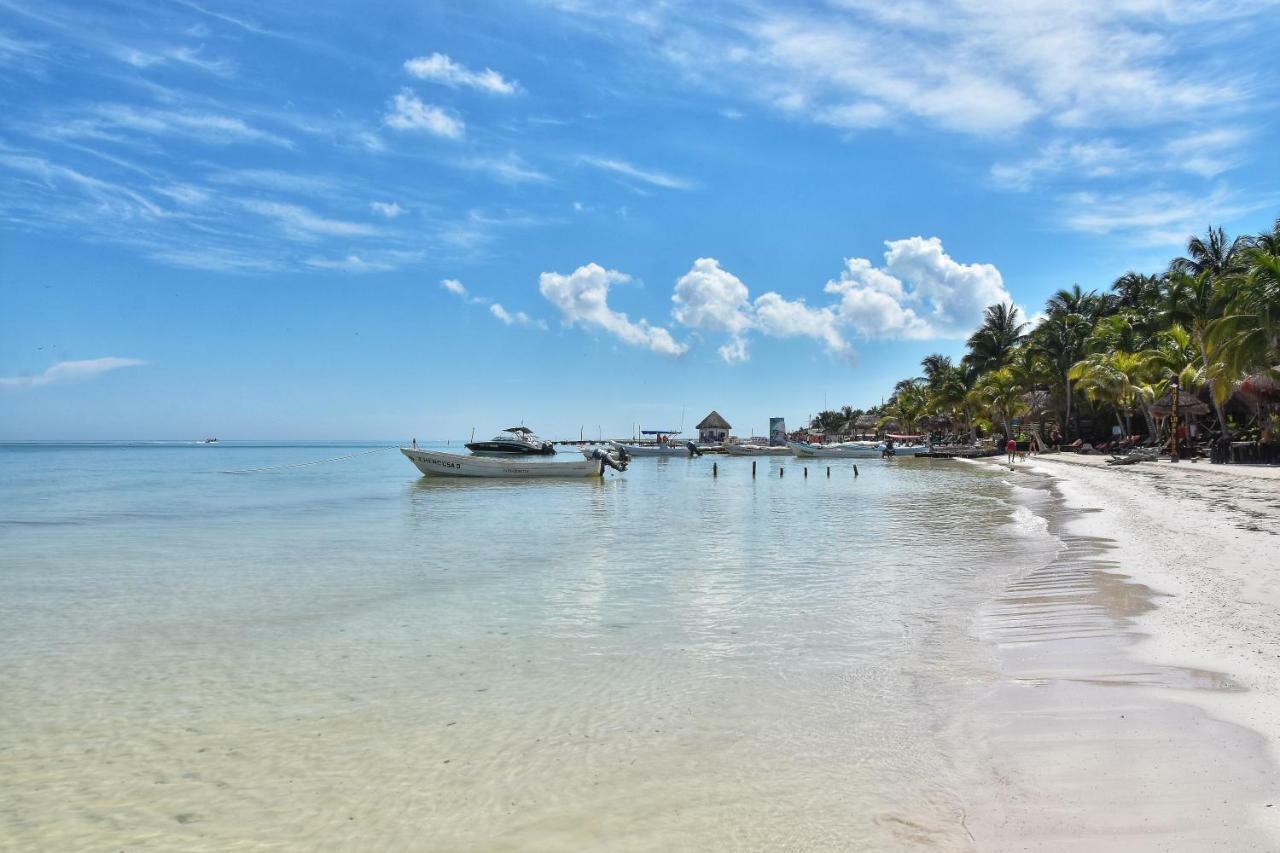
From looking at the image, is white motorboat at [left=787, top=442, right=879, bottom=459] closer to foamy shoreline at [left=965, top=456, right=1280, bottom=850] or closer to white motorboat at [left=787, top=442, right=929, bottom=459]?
white motorboat at [left=787, top=442, right=929, bottom=459]

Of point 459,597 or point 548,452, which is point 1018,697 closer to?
point 459,597

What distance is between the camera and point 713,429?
10362 cm

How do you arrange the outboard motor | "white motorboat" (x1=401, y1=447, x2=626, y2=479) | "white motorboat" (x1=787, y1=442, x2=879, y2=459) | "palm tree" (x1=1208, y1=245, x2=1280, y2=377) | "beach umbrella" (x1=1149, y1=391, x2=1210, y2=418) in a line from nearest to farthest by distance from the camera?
"palm tree" (x1=1208, y1=245, x2=1280, y2=377)
"beach umbrella" (x1=1149, y1=391, x2=1210, y2=418)
"white motorboat" (x1=401, y1=447, x2=626, y2=479)
the outboard motor
"white motorboat" (x1=787, y1=442, x2=879, y2=459)

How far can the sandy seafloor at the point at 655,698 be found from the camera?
3846 millimetres

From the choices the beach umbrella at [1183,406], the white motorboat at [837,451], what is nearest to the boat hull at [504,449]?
the white motorboat at [837,451]

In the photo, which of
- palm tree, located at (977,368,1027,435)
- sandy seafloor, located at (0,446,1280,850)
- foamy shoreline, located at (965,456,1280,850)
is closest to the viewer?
foamy shoreline, located at (965,456,1280,850)

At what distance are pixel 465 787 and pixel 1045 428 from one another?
71653 millimetres

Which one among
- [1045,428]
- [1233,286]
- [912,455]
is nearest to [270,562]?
[1233,286]

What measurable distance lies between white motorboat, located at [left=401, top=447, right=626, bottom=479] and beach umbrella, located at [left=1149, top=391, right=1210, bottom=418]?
1102 inches

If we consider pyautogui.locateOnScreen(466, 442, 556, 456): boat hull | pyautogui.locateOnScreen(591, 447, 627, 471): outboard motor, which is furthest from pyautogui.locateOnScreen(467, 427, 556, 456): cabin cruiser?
pyautogui.locateOnScreen(591, 447, 627, 471): outboard motor

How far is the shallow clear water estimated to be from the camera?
13.0 ft

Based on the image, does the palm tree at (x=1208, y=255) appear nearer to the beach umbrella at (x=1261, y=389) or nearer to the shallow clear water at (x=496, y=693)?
the beach umbrella at (x=1261, y=389)

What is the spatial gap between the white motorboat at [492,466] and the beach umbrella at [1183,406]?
1102 inches

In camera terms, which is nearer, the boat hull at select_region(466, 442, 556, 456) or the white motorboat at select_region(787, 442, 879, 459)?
the boat hull at select_region(466, 442, 556, 456)
